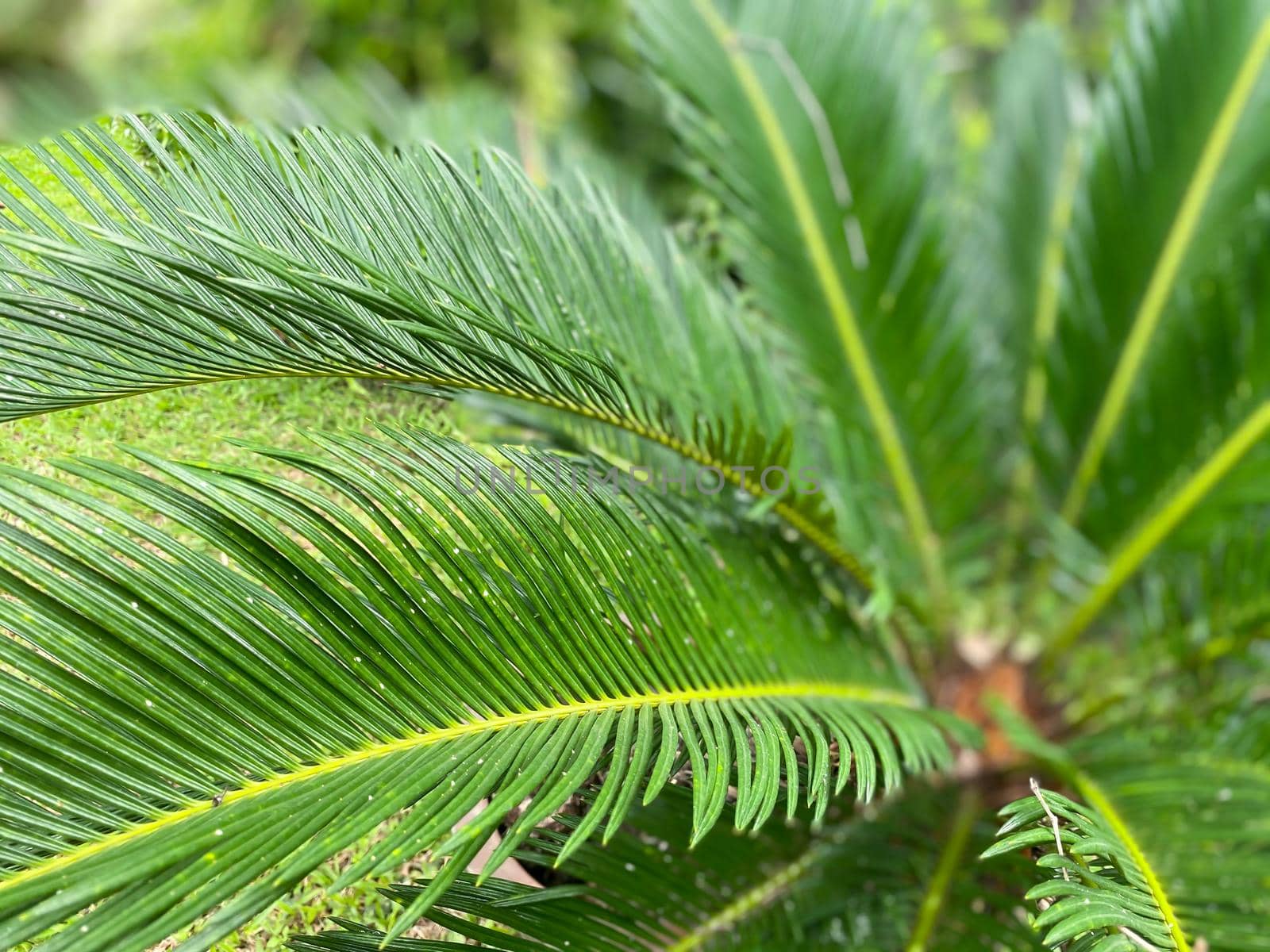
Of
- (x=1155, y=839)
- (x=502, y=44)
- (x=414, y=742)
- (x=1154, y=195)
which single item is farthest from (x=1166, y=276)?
(x=502, y=44)

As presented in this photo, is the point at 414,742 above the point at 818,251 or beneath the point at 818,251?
beneath

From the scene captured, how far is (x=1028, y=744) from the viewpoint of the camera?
98 centimetres

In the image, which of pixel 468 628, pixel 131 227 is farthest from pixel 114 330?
pixel 468 628

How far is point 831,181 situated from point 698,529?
556 millimetres

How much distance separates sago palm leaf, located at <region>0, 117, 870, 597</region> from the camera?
1.90 ft

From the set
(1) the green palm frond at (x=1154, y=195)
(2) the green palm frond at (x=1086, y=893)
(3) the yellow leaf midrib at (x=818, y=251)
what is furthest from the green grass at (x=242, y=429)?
(1) the green palm frond at (x=1154, y=195)

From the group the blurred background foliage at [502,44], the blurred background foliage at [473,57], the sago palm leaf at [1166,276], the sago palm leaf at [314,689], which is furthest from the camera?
the blurred background foliage at [502,44]

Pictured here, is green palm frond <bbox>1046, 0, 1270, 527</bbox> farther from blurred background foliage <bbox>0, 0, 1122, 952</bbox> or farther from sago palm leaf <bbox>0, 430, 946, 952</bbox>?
sago palm leaf <bbox>0, 430, 946, 952</bbox>

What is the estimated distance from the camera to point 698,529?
0.84 metres

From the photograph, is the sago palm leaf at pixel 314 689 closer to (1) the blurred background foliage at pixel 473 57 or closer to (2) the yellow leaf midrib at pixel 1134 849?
(2) the yellow leaf midrib at pixel 1134 849

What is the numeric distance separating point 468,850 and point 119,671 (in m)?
0.25

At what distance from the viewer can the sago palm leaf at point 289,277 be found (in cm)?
58

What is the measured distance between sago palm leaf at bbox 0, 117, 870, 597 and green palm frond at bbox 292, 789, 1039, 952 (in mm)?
364

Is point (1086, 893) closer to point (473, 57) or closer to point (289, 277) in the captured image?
point (289, 277)
